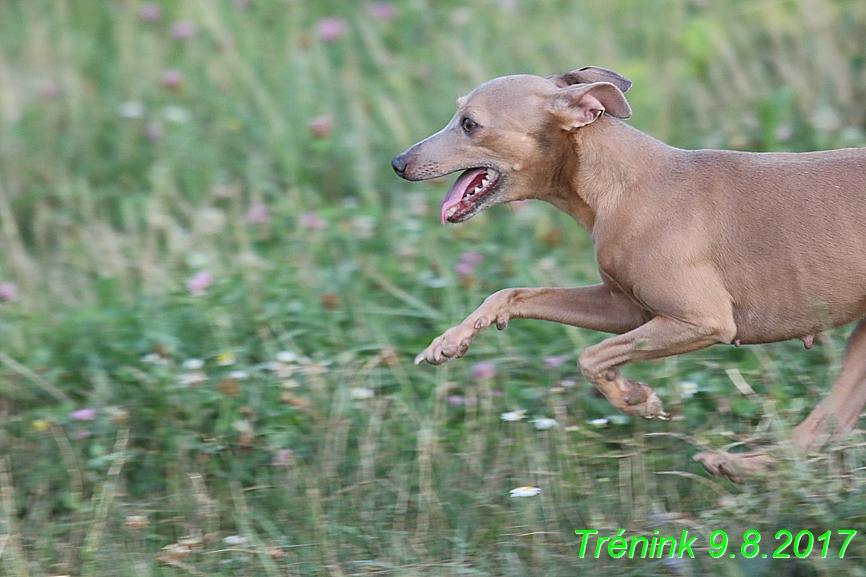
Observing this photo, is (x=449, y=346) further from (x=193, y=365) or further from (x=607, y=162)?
(x=193, y=365)

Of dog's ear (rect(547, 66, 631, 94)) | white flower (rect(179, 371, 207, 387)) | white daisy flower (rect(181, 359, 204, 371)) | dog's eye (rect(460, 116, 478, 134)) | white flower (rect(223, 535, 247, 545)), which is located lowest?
white flower (rect(223, 535, 247, 545))

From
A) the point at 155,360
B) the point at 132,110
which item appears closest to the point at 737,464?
the point at 155,360

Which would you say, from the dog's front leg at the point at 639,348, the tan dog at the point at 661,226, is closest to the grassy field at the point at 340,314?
the dog's front leg at the point at 639,348

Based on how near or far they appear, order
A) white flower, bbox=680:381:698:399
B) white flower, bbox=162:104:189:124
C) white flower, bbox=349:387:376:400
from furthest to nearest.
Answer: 1. white flower, bbox=162:104:189:124
2. white flower, bbox=349:387:376:400
3. white flower, bbox=680:381:698:399

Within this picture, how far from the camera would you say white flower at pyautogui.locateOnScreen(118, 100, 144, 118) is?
7418 millimetres

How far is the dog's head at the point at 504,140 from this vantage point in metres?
4.40

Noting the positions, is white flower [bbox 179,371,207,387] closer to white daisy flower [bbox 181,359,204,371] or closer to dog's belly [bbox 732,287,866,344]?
white daisy flower [bbox 181,359,204,371]

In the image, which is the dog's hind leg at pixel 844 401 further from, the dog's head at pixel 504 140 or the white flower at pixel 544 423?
the dog's head at pixel 504 140

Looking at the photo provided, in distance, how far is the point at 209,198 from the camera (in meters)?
6.81

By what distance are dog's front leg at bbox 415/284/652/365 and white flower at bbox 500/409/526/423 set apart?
46cm

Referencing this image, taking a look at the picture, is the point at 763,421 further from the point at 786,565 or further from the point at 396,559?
the point at 396,559

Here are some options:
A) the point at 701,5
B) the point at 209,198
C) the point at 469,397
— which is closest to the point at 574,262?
the point at 469,397

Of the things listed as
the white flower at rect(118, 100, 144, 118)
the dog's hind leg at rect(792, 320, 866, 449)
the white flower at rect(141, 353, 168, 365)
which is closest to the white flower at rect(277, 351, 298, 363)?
the white flower at rect(141, 353, 168, 365)

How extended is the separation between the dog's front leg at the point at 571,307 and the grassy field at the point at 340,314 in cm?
44
